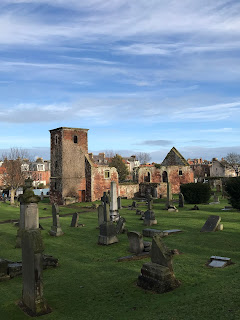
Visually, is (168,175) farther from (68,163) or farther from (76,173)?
(68,163)

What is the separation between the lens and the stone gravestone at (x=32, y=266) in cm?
661

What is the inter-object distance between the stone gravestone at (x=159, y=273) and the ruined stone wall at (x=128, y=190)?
105 ft

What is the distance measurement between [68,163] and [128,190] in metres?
9.51

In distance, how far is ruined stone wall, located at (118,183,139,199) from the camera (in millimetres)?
40216

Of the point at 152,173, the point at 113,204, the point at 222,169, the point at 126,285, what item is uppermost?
the point at 222,169

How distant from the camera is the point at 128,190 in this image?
4109cm

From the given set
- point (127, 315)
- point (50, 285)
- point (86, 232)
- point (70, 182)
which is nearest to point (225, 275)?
point (127, 315)

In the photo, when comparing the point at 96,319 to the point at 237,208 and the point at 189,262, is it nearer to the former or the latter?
the point at 189,262

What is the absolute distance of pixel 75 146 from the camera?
37562 millimetres

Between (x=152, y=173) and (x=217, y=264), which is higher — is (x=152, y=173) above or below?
above

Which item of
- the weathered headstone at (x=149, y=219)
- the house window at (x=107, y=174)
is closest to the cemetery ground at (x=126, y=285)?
the weathered headstone at (x=149, y=219)

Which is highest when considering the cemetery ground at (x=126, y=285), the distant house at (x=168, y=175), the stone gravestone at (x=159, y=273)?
the distant house at (x=168, y=175)

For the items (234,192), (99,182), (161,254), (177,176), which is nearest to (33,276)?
(161,254)

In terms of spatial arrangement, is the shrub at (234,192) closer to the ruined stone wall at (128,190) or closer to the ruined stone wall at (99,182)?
the ruined stone wall at (99,182)
